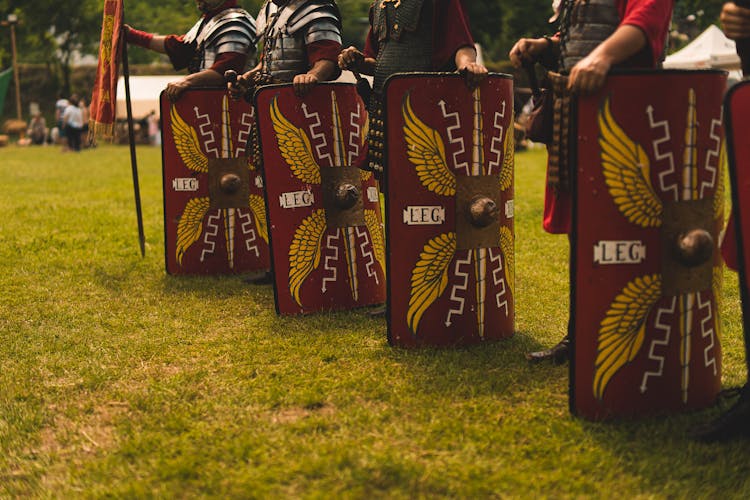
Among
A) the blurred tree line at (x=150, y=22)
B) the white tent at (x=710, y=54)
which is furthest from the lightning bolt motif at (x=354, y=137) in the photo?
the blurred tree line at (x=150, y=22)

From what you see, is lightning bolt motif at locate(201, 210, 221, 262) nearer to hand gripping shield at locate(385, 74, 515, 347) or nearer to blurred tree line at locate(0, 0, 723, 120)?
hand gripping shield at locate(385, 74, 515, 347)

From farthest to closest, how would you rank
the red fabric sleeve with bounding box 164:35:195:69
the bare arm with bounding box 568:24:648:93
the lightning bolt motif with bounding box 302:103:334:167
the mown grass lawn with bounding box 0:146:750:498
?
the red fabric sleeve with bounding box 164:35:195:69
the lightning bolt motif with bounding box 302:103:334:167
the bare arm with bounding box 568:24:648:93
the mown grass lawn with bounding box 0:146:750:498

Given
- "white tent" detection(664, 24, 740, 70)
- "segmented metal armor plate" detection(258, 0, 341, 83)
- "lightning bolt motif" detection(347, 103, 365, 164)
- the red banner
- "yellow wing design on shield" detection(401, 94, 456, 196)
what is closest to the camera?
"yellow wing design on shield" detection(401, 94, 456, 196)

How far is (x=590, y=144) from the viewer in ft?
8.24

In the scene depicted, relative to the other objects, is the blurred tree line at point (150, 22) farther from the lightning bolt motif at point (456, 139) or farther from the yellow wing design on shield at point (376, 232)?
the lightning bolt motif at point (456, 139)

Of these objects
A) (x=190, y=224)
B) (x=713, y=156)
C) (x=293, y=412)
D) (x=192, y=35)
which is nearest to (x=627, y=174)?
(x=713, y=156)

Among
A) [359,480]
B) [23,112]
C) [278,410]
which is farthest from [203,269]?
[23,112]

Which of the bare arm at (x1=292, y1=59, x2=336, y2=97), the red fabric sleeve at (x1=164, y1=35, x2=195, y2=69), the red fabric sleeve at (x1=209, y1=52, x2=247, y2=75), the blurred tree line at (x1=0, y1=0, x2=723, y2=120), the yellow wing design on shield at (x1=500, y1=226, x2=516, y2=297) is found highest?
the blurred tree line at (x1=0, y1=0, x2=723, y2=120)

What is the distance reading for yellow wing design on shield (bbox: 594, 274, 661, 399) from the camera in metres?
2.59

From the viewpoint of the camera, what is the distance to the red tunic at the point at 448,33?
3.64 meters

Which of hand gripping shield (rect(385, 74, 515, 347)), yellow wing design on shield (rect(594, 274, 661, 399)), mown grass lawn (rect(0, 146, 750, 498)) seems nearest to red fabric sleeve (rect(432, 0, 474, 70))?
hand gripping shield (rect(385, 74, 515, 347))

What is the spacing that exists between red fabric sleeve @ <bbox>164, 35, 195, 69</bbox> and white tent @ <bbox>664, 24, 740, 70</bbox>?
14195 millimetres

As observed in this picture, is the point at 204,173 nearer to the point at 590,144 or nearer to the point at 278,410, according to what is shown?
the point at 278,410

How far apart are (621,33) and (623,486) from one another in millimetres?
1284
